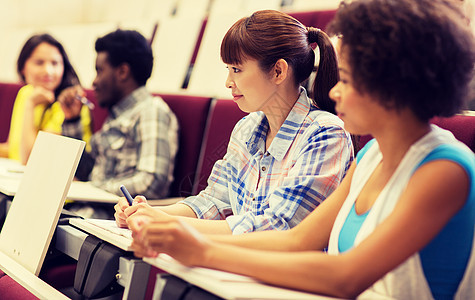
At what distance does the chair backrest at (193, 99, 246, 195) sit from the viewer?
1.36 metres

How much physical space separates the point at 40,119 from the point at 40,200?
105 centimetres

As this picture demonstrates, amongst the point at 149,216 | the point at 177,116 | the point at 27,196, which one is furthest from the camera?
the point at 177,116

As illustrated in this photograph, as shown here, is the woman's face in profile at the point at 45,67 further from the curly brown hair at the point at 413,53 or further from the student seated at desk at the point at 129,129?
the curly brown hair at the point at 413,53

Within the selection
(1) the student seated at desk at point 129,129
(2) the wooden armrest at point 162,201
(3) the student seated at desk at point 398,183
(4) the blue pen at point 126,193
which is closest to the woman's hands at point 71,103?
(1) the student seated at desk at point 129,129

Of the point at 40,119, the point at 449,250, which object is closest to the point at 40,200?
the point at 449,250

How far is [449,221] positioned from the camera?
2.14ft

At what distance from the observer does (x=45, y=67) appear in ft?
7.09

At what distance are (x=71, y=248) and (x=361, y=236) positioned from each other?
22.5 inches

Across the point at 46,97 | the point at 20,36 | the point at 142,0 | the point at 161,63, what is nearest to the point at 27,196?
the point at 46,97

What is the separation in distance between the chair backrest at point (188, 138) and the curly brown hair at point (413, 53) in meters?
0.93

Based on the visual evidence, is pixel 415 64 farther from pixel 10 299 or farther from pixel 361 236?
pixel 10 299

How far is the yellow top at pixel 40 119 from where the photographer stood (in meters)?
1.96

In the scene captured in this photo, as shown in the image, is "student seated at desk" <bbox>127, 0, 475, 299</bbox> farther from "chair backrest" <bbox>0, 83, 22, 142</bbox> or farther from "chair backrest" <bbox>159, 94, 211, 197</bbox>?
"chair backrest" <bbox>0, 83, 22, 142</bbox>

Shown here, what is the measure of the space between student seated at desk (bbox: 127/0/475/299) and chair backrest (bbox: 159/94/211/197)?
0.85 meters
